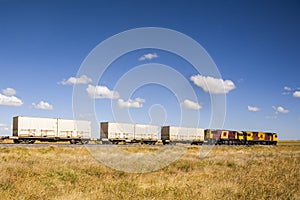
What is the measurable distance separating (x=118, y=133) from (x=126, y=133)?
1577mm

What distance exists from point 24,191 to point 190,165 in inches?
400

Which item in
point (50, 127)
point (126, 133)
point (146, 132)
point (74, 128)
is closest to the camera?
point (50, 127)

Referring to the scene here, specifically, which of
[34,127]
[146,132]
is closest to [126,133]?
[146,132]

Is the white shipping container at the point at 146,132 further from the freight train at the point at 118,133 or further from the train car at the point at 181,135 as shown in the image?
the train car at the point at 181,135

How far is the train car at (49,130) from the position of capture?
3994 cm

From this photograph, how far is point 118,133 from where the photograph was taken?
5050 cm

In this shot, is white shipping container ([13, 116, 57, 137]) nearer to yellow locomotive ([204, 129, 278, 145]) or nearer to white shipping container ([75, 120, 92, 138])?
white shipping container ([75, 120, 92, 138])

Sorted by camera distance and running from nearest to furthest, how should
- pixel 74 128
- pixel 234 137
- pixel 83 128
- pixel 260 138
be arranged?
1. pixel 74 128
2. pixel 83 128
3. pixel 234 137
4. pixel 260 138

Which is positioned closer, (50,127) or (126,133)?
(50,127)

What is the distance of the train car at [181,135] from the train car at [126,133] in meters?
4.31

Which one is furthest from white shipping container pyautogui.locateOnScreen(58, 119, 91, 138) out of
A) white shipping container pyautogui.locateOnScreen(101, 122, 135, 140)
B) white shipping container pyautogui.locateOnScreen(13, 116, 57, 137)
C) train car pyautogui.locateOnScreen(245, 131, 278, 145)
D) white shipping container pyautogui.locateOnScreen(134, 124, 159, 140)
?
train car pyautogui.locateOnScreen(245, 131, 278, 145)

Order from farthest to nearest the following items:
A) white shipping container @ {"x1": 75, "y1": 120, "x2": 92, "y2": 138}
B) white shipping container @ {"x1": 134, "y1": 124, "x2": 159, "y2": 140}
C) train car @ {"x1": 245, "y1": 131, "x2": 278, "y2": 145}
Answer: train car @ {"x1": 245, "y1": 131, "x2": 278, "y2": 145}
white shipping container @ {"x1": 134, "y1": 124, "x2": 159, "y2": 140}
white shipping container @ {"x1": 75, "y1": 120, "x2": 92, "y2": 138}

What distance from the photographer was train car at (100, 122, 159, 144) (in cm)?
4966

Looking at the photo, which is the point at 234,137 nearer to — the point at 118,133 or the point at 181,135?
the point at 181,135
